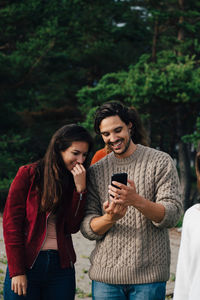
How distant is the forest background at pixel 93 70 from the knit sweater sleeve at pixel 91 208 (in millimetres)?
6752

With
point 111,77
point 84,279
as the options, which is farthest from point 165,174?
point 111,77

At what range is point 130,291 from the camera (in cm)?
251

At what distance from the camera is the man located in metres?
2.44

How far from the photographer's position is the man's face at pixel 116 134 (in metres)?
2.59

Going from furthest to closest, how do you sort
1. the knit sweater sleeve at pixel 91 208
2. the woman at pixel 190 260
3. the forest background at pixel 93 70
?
the forest background at pixel 93 70 < the knit sweater sleeve at pixel 91 208 < the woman at pixel 190 260

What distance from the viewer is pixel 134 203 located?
7.70 ft

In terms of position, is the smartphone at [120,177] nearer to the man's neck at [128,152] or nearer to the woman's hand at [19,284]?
the man's neck at [128,152]

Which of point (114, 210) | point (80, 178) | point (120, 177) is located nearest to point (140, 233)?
point (114, 210)

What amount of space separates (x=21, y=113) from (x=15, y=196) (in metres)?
15.2

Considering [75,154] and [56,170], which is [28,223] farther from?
[75,154]

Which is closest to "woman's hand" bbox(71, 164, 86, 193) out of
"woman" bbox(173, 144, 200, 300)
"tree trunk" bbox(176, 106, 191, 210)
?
"woman" bbox(173, 144, 200, 300)

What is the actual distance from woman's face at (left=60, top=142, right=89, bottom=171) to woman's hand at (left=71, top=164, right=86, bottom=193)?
73mm

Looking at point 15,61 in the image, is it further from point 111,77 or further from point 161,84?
point 161,84

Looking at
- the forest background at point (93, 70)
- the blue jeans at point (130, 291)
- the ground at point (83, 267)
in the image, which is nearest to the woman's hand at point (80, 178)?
the blue jeans at point (130, 291)
